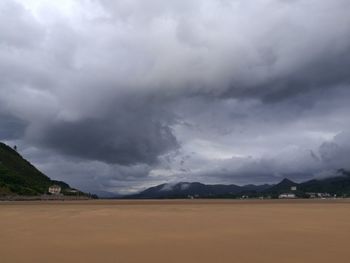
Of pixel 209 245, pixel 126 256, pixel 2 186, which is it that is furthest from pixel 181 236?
pixel 2 186

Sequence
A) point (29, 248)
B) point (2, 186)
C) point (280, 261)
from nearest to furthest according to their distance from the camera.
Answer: point (280, 261), point (29, 248), point (2, 186)

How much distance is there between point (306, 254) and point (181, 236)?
22.4ft

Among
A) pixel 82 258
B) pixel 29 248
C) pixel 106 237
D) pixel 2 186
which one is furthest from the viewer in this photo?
pixel 2 186

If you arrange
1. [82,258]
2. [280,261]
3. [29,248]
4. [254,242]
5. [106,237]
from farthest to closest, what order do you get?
[106,237] → [254,242] → [29,248] → [82,258] → [280,261]

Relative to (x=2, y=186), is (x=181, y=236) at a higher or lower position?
lower

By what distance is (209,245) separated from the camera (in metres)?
16.7

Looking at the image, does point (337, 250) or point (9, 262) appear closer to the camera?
point (9, 262)

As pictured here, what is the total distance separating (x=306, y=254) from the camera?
14.4 metres

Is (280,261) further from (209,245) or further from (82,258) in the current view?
(82,258)

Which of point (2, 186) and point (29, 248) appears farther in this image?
point (2, 186)

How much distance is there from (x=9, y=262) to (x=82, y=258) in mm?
2194

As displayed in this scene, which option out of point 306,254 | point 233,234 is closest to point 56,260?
point 306,254

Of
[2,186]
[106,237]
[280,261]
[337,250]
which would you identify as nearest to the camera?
[280,261]

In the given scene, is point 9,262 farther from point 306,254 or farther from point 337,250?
point 337,250
